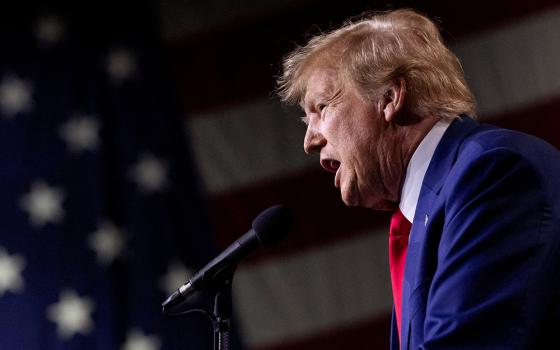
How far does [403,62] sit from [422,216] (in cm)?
36

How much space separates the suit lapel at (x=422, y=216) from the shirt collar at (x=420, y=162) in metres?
0.07

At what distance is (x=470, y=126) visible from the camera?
1.35 m

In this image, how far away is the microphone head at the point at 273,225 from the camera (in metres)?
1.34

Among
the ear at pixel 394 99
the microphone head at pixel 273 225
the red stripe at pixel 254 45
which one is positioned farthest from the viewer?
the red stripe at pixel 254 45

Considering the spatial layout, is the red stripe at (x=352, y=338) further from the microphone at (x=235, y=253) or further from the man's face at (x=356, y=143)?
the microphone at (x=235, y=253)

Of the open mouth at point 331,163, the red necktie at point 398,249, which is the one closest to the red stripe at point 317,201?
the open mouth at point 331,163

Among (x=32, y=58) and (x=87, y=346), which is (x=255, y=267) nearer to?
(x=87, y=346)

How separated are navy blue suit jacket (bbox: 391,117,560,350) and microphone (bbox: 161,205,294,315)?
281 mm

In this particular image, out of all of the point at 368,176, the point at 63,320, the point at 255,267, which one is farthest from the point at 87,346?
the point at 368,176

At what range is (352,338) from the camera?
2547 millimetres

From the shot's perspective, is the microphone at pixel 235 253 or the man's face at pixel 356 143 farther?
the man's face at pixel 356 143

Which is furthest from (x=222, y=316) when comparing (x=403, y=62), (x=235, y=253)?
(x=403, y=62)

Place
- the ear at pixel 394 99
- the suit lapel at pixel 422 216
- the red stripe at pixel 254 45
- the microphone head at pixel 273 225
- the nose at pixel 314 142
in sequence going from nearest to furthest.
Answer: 1. the suit lapel at pixel 422 216
2. the microphone head at pixel 273 225
3. the ear at pixel 394 99
4. the nose at pixel 314 142
5. the red stripe at pixel 254 45

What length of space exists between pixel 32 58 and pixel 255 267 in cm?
106
